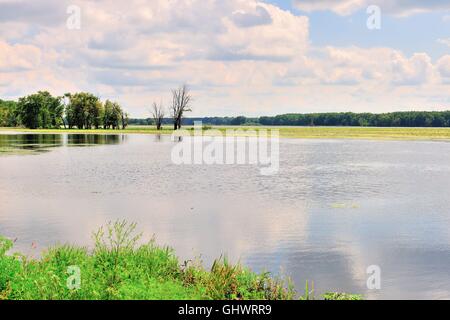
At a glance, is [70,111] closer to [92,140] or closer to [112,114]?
[112,114]

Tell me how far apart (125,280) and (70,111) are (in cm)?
18024

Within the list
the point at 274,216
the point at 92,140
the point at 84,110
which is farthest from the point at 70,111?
the point at 274,216

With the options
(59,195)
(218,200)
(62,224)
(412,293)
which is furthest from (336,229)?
(59,195)

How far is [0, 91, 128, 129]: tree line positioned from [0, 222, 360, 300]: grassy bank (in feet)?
570

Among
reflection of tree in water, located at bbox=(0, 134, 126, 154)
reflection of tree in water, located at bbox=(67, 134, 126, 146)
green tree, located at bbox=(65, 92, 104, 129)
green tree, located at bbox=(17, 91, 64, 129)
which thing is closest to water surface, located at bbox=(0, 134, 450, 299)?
reflection of tree in water, located at bbox=(0, 134, 126, 154)

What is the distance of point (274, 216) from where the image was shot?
2391cm

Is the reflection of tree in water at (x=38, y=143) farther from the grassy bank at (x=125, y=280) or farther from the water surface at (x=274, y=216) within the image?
the grassy bank at (x=125, y=280)

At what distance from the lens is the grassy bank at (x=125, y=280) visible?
38.3 feet

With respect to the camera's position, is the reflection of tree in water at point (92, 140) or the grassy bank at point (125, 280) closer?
the grassy bank at point (125, 280)

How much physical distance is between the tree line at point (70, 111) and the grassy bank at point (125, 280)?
17366 centimetres

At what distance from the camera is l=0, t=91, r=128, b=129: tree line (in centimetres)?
18175

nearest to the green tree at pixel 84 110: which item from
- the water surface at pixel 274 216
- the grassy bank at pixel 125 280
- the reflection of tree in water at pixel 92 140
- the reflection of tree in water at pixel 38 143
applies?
the reflection of tree in water at pixel 92 140

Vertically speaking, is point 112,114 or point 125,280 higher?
point 112,114

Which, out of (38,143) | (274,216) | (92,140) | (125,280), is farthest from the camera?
(92,140)
